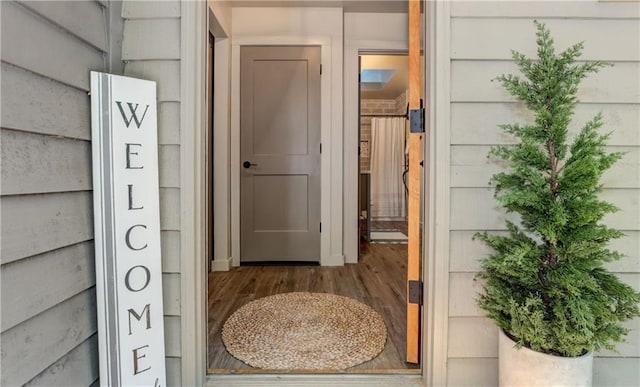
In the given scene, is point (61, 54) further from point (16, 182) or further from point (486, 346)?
point (486, 346)

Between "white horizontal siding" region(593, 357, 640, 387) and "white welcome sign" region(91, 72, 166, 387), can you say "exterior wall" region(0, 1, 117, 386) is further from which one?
"white horizontal siding" region(593, 357, 640, 387)

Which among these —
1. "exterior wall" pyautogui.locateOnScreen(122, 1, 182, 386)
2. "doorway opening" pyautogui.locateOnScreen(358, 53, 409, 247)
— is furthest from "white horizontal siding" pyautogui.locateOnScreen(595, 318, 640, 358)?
"doorway opening" pyautogui.locateOnScreen(358, 53, 409, 247)

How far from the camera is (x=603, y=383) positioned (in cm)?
121

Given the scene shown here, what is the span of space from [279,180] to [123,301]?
2.06 metres

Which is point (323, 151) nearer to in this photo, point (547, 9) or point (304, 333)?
point (304, 333)

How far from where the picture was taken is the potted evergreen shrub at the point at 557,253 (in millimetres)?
913

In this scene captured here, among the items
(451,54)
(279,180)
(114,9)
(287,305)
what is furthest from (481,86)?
(279,180)

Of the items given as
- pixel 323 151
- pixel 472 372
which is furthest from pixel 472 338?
pixel 323 151

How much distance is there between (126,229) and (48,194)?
227 mm

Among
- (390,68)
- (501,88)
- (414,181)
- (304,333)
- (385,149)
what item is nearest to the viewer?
(501,88)

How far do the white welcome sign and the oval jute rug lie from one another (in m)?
0.47

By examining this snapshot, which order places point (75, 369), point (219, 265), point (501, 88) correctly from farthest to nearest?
1. point (219, 265)
2. point (501, 88)
3. point (75, 369)

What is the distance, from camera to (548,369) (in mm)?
936

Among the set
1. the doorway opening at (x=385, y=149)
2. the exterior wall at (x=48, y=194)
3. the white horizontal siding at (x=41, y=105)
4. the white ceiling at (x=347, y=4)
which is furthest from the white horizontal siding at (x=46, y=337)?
the doorway opening at (x=385, y=149)
